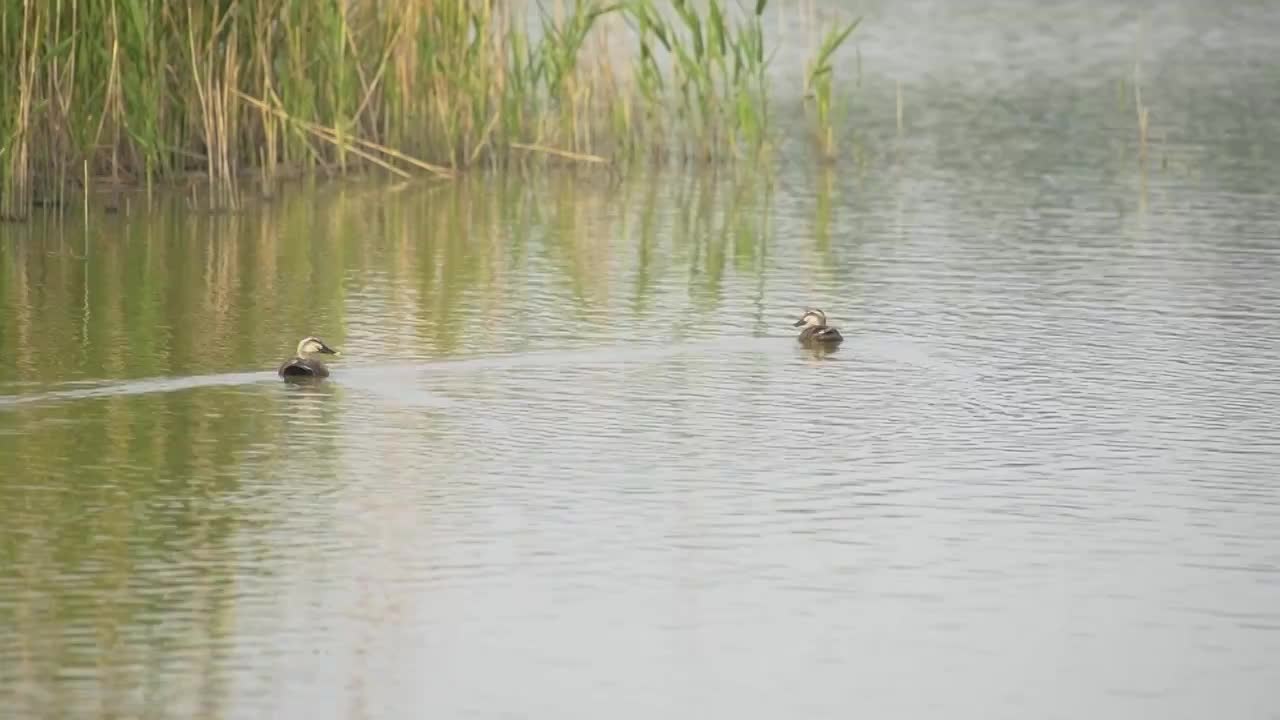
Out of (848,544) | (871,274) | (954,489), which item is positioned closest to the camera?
(848,544)

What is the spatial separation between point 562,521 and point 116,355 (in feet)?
12.7

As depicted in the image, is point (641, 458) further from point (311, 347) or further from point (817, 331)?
point (817, 331)

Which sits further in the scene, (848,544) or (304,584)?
(848,544)

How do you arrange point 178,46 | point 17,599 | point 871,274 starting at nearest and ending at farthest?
point 17,599, point 871,274, point 178,46

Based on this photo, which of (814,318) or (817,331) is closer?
(817,331)

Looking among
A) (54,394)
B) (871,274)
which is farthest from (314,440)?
(871,274)

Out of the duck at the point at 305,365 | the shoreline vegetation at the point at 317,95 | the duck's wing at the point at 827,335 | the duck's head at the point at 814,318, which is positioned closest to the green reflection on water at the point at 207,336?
the duck at the point at 305,365

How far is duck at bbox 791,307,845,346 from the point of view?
40.4 ft

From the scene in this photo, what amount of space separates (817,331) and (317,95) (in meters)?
6.91

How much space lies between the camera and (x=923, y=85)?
95.0ft

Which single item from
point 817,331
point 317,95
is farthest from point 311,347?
point 317,95

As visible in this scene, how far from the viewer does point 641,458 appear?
31.9ft

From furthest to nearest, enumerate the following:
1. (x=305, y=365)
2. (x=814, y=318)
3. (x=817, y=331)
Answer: (x=814, y=318) < (x=817, y=331) < (x=305, y=365)

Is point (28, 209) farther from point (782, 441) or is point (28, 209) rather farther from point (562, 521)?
point (562, 521)
